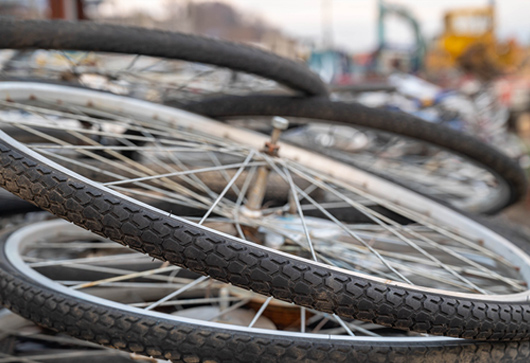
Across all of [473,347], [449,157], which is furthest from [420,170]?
[473,347]

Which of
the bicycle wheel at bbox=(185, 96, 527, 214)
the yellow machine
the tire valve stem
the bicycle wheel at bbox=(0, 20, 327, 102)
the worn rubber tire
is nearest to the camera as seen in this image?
the worn rubber tire

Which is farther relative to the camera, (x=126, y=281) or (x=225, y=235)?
(x=126, y=281)

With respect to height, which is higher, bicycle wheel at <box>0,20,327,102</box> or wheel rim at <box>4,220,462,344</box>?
bicycle wheel at <box>0,20,327,102</box>

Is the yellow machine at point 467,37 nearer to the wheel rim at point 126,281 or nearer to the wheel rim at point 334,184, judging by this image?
the wheel rim at point 334,184

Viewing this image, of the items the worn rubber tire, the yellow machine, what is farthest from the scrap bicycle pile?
the yellow machine

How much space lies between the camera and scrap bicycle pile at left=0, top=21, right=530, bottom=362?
96 centimetres

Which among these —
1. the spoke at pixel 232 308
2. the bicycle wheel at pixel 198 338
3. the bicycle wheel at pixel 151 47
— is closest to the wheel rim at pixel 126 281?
the spoke at pixel 232 308

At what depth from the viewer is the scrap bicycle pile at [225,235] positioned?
96 cm

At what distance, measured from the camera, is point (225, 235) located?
0.98 metres

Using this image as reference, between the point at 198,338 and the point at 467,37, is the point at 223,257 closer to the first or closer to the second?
the point at 198,338

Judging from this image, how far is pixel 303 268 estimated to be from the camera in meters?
0.96

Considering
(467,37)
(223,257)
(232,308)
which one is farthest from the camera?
(467,37)

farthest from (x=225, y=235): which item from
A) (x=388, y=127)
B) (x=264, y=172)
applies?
(x=388, y=127)

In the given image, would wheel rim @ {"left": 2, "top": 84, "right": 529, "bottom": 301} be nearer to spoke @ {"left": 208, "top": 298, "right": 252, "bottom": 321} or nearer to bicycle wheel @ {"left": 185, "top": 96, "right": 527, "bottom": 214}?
bicycle wheel @ {"left": 185, "top": 96, "right": 527, "bottom": 214}
